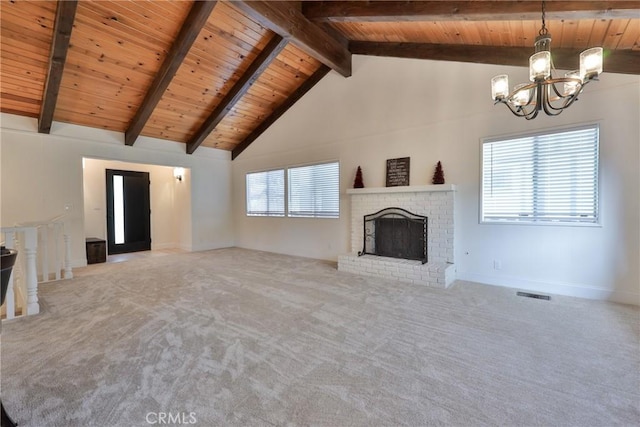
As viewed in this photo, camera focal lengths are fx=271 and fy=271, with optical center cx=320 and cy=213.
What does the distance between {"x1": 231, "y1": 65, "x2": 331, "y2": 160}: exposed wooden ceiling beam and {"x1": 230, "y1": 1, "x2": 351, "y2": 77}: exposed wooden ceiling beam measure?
79 centimetres

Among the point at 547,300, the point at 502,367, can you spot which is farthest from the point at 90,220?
the point at 547,300

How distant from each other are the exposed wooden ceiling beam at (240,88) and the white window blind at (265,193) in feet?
5.07

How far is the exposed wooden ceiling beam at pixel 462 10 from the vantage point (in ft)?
7.72

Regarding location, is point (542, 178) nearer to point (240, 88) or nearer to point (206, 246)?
point (240, 88)

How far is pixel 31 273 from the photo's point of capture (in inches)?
117

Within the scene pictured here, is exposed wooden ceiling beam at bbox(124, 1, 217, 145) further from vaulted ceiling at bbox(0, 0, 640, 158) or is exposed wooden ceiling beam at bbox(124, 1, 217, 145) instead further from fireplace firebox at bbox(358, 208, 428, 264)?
fireplace firebox at bbox(358, 208, 428, 264)

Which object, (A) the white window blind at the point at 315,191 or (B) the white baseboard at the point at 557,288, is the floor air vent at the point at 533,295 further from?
Result: (A) the white window blind at the point at 315,191

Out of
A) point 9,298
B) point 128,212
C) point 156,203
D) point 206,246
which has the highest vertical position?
point 156,203

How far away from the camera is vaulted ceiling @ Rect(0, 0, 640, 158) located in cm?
299

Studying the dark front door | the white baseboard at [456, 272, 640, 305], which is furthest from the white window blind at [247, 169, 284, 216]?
the white baseboard at [456, 272, 640, 305]

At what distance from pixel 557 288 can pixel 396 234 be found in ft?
7.16

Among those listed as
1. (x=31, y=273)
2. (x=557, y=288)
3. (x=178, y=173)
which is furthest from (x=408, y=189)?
(x=178, y=173)

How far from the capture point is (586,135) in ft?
10.9

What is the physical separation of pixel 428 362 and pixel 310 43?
441 centimetres
